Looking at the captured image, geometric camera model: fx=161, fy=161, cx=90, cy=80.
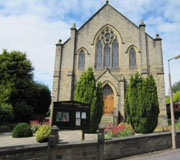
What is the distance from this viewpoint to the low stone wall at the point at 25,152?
5394 millimetres

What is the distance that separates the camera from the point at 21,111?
19.8m

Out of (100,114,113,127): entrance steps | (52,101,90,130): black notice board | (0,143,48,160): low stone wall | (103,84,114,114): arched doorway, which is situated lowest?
(0,143,48,160): low stone wall

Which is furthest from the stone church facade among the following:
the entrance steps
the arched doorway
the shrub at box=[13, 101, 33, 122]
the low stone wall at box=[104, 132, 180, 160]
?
the low stone wall at box=[104, 132, 180, 160]

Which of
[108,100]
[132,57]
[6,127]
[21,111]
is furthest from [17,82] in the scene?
[132,57]

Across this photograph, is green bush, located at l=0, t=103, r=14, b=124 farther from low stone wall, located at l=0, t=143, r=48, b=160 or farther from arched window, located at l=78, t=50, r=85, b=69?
low stone wall, located at l=0, t=143, r=48, b=160

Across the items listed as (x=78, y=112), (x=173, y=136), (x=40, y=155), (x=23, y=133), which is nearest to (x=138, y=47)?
(x=173, y=136)

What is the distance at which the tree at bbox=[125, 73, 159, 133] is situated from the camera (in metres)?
12.8

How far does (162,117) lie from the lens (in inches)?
727

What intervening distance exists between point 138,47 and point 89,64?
6902mm

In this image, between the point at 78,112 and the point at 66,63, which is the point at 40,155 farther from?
the point at 66,63

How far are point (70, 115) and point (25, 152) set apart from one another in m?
3.41

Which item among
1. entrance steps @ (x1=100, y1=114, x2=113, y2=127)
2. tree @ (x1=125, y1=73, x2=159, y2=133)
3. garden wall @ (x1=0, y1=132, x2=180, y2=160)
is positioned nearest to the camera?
garden wall @ (x1=0, y1=132, x2=180, y2=160)

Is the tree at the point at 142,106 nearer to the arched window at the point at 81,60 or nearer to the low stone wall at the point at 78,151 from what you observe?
the low stone wall at the point at 78,151

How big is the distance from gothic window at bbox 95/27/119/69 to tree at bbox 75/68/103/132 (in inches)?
341
